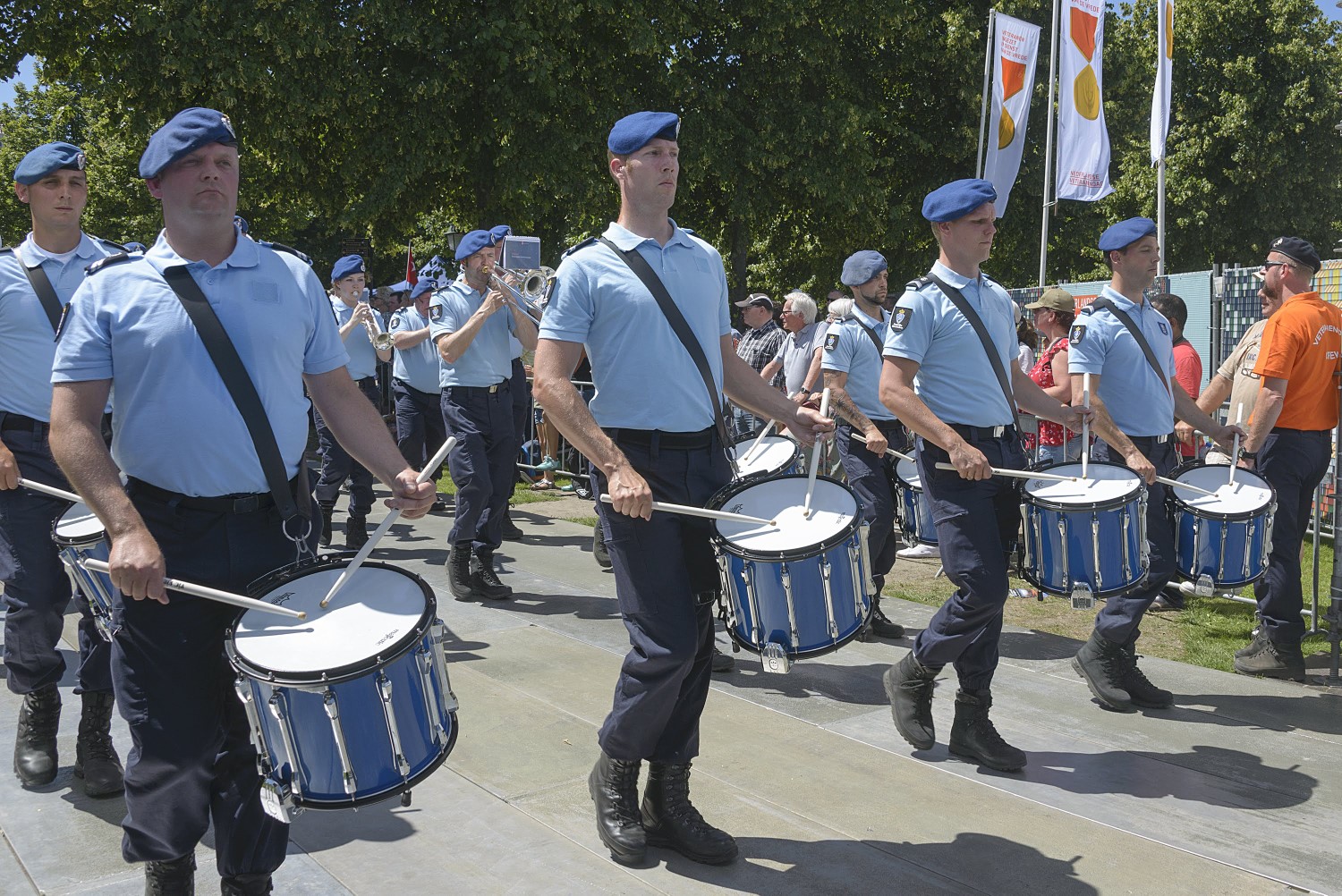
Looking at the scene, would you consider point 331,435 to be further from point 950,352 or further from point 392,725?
point 392,725

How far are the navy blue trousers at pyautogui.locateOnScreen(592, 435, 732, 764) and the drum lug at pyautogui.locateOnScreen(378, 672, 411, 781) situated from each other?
0.94 meters

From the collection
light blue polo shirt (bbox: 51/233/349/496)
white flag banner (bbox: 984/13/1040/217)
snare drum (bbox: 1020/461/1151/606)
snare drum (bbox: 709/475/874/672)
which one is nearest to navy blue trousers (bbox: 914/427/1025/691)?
snare drum (bbox: 1020/461/1151/606)

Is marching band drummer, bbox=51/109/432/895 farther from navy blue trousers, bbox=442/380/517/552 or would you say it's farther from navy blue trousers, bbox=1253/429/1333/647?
navy blue trousers, bbox=1253/429/1333/647

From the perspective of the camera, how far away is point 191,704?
120 inches

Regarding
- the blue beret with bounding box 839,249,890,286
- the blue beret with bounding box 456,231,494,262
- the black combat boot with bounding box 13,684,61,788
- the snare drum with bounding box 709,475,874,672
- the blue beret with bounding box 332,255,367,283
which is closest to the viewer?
the snare drum with bounding box 709,475,874,672

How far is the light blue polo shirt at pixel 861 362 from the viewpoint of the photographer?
7074mm

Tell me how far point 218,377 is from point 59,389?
1.21 feet

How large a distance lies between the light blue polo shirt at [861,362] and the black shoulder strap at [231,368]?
4370mm

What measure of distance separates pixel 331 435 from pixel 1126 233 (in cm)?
546

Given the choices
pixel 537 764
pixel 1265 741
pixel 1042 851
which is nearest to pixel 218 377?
pixel 537 764

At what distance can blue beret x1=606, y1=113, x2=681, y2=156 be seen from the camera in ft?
12.6

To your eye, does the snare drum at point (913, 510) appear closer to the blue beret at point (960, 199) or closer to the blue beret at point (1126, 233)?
the blue beret at point (1126, 233)

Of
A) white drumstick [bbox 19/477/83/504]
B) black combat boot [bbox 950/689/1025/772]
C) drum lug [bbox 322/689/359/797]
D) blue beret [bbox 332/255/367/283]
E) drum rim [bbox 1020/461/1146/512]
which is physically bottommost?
black combat boot [bbox 950/689/1025/772]

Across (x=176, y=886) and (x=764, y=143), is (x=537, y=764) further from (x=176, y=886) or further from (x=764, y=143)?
(x=764, y=143)
